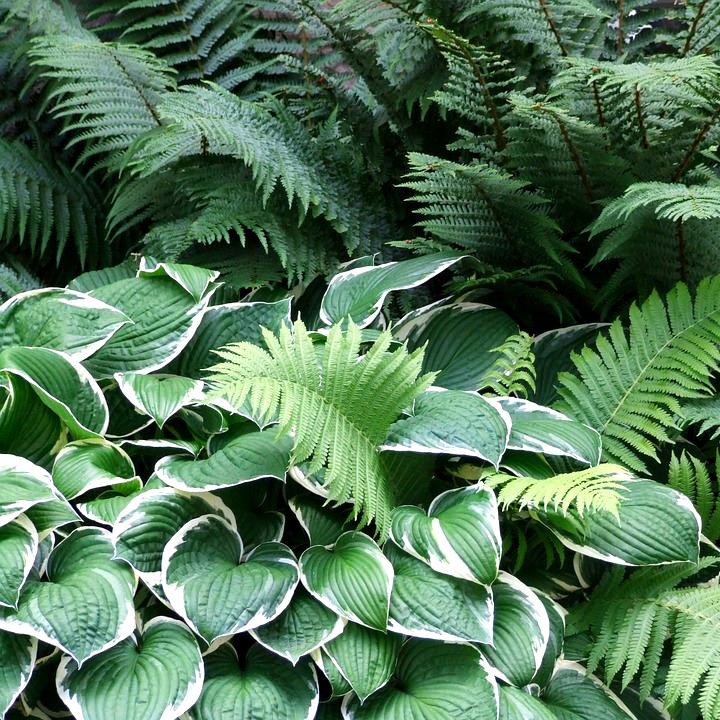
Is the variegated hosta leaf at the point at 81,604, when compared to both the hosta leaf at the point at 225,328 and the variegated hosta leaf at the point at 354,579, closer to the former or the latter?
the variegated hosta leaf at the point at 354,579

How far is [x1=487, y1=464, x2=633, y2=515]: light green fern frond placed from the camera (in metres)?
0.98

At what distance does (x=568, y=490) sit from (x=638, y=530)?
0.15 metres

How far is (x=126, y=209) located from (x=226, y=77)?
1.45 feet

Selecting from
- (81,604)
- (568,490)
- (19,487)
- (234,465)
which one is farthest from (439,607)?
(19,487)

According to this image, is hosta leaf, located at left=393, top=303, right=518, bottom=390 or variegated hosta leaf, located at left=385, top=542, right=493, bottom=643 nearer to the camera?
variegated hosta leaf, located at left=385, top=542, right=493, bottom=643

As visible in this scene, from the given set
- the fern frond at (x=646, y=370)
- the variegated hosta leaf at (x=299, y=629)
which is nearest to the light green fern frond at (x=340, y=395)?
the variegated hosta leaf at (x=299, y=629)

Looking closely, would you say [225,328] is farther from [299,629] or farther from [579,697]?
[579,697]

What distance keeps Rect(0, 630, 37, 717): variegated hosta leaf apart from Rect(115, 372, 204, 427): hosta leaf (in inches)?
13.6

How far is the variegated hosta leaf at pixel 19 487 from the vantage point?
1.04 meters

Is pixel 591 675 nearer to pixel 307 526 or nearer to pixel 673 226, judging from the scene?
pixel 307 526

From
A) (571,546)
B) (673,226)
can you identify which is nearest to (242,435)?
(571,546)

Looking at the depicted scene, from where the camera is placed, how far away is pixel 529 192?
1.49 m

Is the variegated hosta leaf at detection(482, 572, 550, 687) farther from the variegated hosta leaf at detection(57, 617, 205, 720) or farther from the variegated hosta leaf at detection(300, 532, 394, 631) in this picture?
the variegated hosta leaf at detection(57, 617, 205, 720)

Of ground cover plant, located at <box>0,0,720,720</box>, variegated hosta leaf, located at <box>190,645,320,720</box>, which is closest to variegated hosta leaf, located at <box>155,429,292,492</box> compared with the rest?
ground cover plant, located at <box>0,0,720,720</box>
